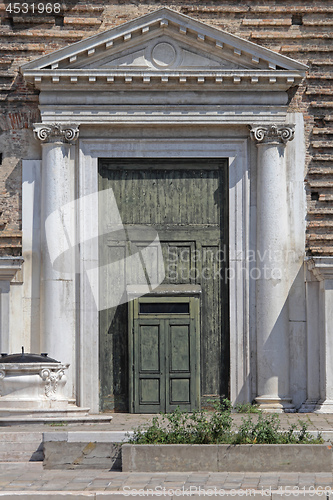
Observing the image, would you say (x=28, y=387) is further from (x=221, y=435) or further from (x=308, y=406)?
(x=308, y=406)

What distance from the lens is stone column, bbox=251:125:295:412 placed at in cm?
2014

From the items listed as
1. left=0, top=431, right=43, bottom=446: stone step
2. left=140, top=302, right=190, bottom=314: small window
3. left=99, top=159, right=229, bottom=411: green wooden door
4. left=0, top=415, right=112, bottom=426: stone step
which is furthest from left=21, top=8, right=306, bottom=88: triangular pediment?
left=0, top=431, right=43, bottom=446: stone step

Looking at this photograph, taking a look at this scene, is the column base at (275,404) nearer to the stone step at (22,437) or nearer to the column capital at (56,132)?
the stone step at (22,437)

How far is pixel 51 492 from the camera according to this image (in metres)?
12.3

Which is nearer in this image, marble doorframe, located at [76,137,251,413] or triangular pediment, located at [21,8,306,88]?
triangular pediment, located at [21,8,306,88]

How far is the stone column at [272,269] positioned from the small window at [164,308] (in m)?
1.59

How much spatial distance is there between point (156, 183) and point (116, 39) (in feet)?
10.6

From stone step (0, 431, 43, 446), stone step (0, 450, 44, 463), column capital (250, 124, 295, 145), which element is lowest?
stone step (0, 450, 44, 463)

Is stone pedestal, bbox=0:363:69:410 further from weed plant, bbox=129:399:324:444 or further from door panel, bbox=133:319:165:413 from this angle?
weed plant, bbox=129:399:324:444

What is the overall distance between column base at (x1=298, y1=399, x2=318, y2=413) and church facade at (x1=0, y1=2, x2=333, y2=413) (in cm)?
2

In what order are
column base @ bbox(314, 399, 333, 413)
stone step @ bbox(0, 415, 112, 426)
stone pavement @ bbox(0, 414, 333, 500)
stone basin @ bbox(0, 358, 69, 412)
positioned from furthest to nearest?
column base @ bbox(314, 399, 333, 413)
stone basin @ bbox(0, 358, 69, 412)
stone step @ bbox(0, 415, 112, 426)
stone pavement @ bbox(0, 414, 333, 500)

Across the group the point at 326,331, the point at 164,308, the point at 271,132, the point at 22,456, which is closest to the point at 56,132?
the point at 164,308

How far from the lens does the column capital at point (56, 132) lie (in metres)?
20.3

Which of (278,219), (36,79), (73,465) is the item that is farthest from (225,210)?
(73,465)
